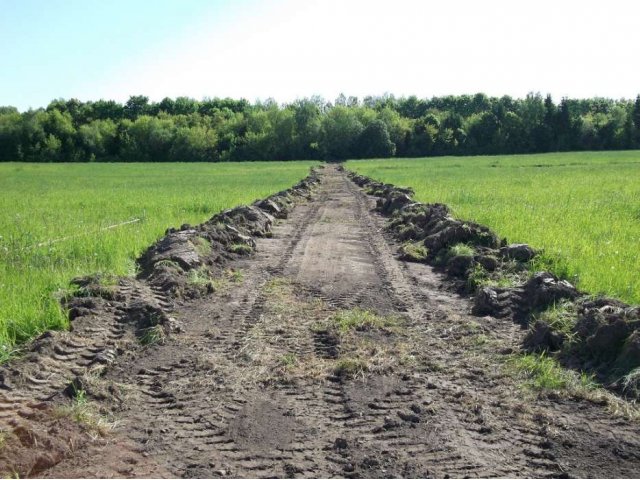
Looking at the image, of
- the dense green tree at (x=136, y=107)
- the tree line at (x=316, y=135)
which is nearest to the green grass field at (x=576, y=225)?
the tree line at (x=316, y=135)

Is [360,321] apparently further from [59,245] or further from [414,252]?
[59,245]

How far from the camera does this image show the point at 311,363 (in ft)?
19.3

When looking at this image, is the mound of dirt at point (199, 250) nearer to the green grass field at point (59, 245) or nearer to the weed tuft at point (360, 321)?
the green grass field at point (59, 245)

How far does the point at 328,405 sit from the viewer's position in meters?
4.91

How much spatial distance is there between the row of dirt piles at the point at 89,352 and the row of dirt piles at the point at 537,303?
4.04m

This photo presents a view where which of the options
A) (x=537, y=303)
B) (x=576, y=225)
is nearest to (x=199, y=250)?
(x=537, y=303)

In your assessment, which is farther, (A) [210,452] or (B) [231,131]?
(B) [231,131]

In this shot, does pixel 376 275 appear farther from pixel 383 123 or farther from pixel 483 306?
pixel 383 123

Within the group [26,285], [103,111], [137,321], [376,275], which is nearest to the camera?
[137,321]

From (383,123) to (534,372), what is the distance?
94709 millimetres

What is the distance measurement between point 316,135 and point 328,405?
96905 millimetres

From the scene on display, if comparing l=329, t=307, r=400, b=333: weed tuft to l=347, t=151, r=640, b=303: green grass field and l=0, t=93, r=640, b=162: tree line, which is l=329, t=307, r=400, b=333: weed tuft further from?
l=0, t=93, r=640, b=162: tree line

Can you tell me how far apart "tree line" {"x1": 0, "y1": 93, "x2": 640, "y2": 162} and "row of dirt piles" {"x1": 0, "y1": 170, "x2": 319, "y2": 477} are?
286ft

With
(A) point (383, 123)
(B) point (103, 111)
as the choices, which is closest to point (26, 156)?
(B) point (103, 111)
